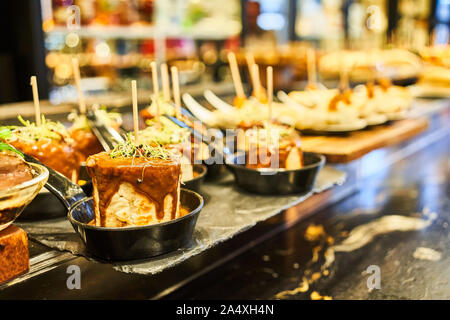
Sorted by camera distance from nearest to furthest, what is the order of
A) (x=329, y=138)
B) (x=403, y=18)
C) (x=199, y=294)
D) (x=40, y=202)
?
(x=40, y=202) → (x=199, y=294) → (x=329, y=138) → (x=403, y=18)

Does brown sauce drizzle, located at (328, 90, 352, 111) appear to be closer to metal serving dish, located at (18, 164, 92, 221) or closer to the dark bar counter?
the dark bar counter

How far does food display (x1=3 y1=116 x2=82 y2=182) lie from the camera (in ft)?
4.97

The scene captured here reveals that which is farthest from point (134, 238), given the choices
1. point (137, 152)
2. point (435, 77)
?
point (435, 77)

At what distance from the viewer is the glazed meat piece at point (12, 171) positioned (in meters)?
1.12

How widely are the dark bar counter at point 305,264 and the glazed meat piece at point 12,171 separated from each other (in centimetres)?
25

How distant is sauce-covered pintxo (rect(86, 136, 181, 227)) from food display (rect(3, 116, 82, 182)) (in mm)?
328

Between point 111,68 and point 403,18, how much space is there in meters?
7.48

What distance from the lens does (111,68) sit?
5727 millimetres

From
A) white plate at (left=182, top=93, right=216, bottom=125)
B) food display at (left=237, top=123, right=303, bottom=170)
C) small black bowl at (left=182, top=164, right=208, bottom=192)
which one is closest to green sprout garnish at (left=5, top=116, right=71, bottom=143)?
small black bowl at (left=182, top=164, right=208, bottom=192)

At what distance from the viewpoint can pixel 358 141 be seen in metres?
2.69

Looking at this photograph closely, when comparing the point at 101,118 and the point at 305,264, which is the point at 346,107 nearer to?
the point at 305,264
